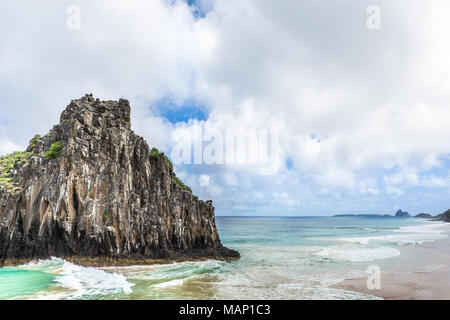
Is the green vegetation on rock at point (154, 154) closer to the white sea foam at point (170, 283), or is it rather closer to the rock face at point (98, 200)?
the rock face at point (98, 200)

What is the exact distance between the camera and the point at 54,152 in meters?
32.0

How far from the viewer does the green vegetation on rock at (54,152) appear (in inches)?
1250

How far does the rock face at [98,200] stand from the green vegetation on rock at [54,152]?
12 centimetres

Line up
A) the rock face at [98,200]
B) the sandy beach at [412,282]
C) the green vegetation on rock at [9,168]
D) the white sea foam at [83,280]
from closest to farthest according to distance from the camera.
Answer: the white sea foam at [83,280] → the sandy beach at [412,282] → the rock face at [98,200] → the green vegetation on rock at [9,168]

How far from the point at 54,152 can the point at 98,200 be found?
804 centimetres

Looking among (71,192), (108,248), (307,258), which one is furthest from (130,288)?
(307,258)

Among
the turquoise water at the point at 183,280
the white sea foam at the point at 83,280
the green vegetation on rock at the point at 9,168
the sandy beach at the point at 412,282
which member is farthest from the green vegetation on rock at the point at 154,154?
the sandy beach at the point at 412,282

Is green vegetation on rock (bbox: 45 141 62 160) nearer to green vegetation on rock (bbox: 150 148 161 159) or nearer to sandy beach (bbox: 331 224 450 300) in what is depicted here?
green vegetation on rock (bbox: 150 148 161 159)

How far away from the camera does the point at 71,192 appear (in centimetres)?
2911
